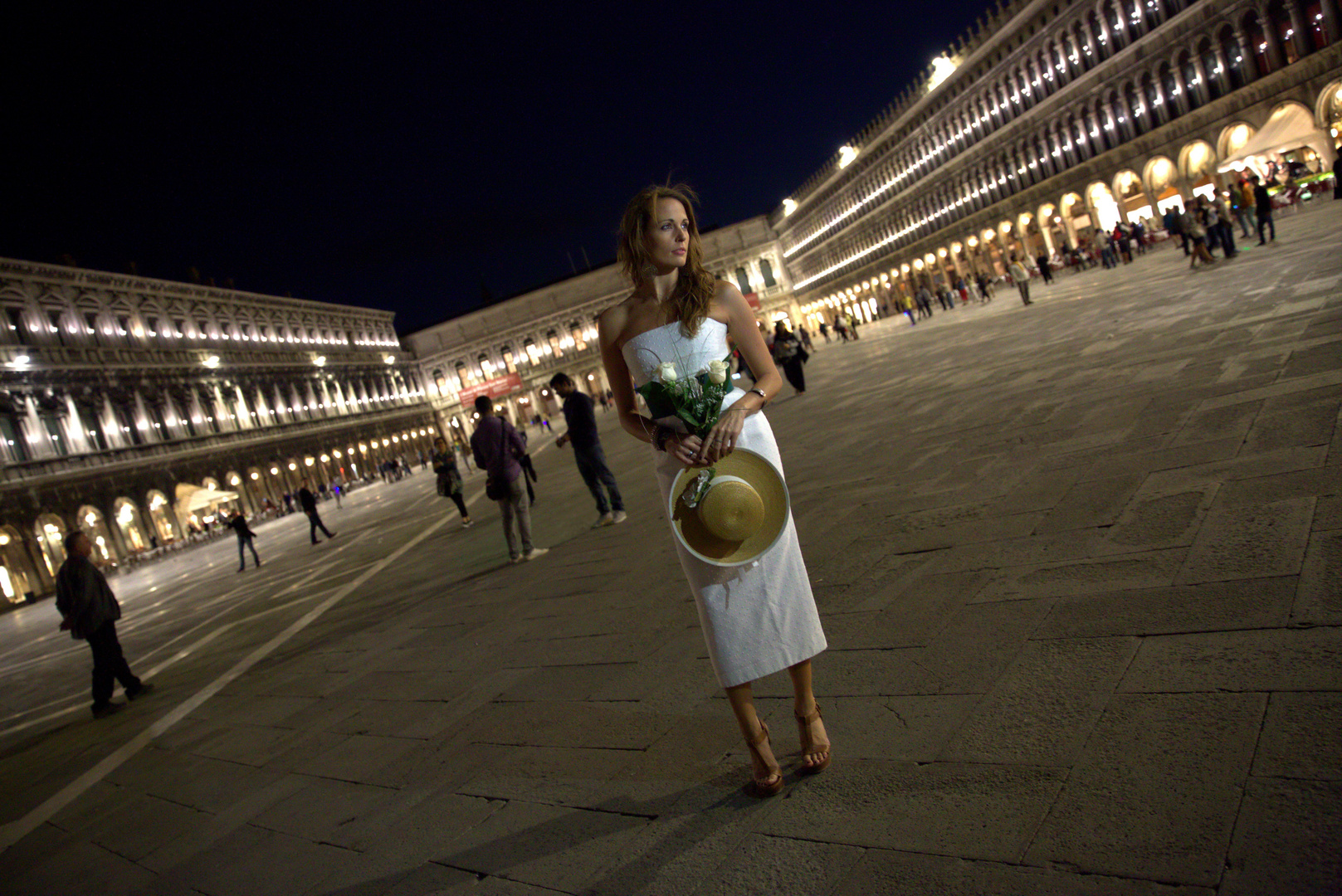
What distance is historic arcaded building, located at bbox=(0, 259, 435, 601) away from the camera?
91.0 feet

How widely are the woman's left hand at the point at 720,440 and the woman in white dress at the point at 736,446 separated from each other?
67mm

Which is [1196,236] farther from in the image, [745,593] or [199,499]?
[199,499]

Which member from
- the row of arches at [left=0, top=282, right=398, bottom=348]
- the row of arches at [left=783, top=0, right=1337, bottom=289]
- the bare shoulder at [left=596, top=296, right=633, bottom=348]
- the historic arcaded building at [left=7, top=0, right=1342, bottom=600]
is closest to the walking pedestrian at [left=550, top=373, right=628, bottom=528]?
the bare shoulder at [left=596, top=296, right=633, bottom=348]

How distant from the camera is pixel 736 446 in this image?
2.03m

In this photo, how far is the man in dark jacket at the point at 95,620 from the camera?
6230 millimetres

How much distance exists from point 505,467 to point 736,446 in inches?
205

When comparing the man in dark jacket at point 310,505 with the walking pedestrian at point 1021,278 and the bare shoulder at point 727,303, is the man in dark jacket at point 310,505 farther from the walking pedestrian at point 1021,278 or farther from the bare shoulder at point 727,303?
the walking pedestrian at point 1021,278

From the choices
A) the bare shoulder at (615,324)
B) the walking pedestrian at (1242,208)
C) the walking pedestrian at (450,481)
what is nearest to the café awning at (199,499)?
the walking pedestrian at (450,481)

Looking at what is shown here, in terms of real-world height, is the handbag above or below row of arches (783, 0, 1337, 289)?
below

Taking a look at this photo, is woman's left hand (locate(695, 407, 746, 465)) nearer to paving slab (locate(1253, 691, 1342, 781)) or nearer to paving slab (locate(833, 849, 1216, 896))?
paving slab (locate(833, 849, 1216, 896))

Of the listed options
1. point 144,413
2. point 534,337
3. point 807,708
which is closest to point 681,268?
point 807,708

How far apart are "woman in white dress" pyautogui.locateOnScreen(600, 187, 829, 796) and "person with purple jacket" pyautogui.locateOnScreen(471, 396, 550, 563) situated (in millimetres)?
4866

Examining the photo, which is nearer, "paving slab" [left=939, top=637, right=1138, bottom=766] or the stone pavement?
the stone pavement

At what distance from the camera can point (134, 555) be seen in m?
28.2
